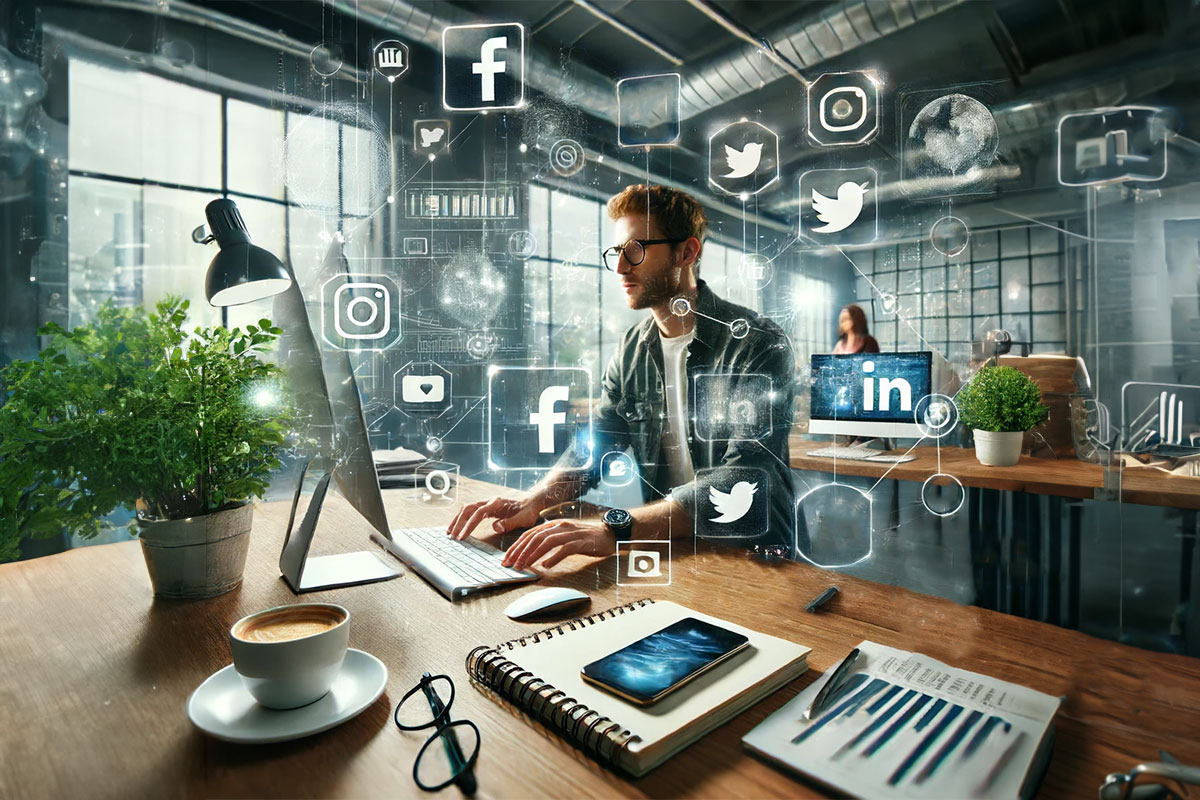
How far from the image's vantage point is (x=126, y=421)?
82 centimetres

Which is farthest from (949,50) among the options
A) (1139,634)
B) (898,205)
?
(1139,634)

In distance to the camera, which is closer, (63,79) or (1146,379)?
(1146,379)

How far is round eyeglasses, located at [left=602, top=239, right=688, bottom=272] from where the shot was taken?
1079mm

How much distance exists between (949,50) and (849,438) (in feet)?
2.08

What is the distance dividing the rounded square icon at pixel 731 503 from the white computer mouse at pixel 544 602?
1.12 feet

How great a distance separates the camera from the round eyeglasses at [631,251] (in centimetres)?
108

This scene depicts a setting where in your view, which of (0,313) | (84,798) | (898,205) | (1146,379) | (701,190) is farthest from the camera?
(0,313)

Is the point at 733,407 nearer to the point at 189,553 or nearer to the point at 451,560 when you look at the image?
the point at 451,560

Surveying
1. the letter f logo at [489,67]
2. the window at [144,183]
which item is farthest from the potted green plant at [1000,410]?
the window at [144,183]

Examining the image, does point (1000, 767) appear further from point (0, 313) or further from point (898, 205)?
point (0, 313)

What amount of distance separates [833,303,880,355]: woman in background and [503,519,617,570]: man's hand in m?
0.53

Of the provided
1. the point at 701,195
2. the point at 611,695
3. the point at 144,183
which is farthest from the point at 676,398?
the point at 144,183

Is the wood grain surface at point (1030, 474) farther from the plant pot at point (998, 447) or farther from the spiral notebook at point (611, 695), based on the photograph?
the spiral notebook at point (611, 695)

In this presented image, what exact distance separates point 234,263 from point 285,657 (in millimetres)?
861
